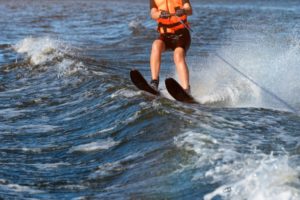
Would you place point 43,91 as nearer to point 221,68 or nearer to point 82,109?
point 82,109

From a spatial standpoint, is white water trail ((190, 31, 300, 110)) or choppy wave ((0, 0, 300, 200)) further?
white water trail ((190, 31, 300, 110))

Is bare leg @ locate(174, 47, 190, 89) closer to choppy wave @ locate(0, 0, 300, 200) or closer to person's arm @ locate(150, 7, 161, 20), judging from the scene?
choppy wave @ locate(0, 0, 300, 200)


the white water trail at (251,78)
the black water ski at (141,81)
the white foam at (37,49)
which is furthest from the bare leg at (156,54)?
the white foam at (37,49)

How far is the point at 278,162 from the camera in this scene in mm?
5438

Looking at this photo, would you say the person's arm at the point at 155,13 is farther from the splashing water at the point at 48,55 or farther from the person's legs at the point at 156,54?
the splashing water at the point at 48,55

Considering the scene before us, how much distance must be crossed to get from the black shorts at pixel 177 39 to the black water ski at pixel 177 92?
650 mm

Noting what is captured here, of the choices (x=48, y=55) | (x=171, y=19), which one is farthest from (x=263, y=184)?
(x=48, y=55)

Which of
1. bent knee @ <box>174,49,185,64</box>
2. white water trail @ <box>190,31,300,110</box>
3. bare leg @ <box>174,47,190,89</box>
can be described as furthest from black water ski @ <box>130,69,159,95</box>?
white water trail @ <box>190,31,300,110</box>

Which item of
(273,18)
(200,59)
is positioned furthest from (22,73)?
(273,18)

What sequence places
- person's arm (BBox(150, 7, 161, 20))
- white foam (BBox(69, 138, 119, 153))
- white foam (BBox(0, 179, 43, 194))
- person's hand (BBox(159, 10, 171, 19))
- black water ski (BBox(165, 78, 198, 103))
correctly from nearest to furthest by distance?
white foam (BBox(0, 179, 43, 194))
white foam (BBox(69, 138, 119, 153))
black water ski (BBox(165, 78, 198, 103))
person's hand (BBox(159, 10, 171, 19))
person's arm (BBox(150, 7, 161, 20))

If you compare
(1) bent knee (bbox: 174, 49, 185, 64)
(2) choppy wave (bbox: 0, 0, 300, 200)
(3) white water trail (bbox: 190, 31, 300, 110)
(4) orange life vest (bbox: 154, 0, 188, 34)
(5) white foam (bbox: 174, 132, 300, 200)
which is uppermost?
(4) orange life vest (bbox: 154, 0, 188, 34)

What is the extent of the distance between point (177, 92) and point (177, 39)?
0.75 m

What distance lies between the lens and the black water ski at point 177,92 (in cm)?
823

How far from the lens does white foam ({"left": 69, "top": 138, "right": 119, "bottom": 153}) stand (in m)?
6.92
